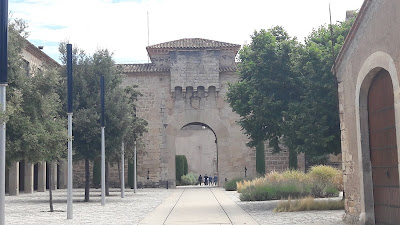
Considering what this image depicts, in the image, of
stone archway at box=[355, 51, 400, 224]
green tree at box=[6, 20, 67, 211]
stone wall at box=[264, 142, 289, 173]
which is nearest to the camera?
stone archway at box=[355, 51, 400, 224]

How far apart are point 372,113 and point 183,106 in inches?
1251

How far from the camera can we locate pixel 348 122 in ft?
44.5

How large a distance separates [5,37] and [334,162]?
33.2 m

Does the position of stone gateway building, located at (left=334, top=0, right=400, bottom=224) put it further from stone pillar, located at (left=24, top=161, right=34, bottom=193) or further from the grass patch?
stone pillar, located at (left=24, top=161, right=34, bottom=193)

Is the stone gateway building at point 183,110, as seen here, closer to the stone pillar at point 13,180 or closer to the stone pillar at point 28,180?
the stone pillar at point 28,180

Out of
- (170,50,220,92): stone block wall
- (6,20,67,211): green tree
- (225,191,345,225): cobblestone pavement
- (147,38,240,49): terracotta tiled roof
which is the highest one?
(147,38,240,49): terracotta tiled roof

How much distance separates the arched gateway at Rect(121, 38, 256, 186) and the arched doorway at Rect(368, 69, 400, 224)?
3102cm

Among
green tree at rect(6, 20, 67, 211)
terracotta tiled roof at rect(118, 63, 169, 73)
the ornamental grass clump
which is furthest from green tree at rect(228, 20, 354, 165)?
terracotta tiled roof at rect(118, 63, 169, 73)

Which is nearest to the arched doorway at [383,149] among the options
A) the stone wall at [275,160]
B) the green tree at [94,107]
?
the green tree at [94,107]

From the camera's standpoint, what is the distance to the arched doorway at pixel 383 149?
1107cm

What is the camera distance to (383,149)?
461 inches

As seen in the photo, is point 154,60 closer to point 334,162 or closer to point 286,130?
point 334,162

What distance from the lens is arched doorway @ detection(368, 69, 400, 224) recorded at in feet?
36.3

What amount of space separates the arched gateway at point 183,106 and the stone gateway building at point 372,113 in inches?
1157
